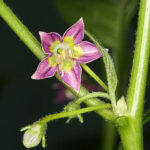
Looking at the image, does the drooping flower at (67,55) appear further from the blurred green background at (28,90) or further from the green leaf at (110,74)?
the blurred green background at (28,90)

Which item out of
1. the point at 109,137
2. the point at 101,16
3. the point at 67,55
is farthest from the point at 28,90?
the point at 67,55

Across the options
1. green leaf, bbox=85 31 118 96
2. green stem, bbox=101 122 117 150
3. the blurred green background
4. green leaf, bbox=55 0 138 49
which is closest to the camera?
green leaf, bbox=85 31 118 96

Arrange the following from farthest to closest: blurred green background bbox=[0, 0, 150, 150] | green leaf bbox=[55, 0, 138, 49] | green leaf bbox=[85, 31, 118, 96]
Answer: blurred green background bbox=[0, 0, 150, 150] < green leaf bbox=[55, 0, 138, 49] < green leaf bbox=[85, 31, 118, 96]

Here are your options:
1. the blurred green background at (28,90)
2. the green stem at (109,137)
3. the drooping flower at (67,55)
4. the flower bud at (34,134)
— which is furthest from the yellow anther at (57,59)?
the blurred green background at (28,90)

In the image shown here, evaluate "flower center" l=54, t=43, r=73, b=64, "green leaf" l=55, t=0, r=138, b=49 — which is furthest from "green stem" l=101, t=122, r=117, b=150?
"flower center" l=54, t=43, r=73, b=64

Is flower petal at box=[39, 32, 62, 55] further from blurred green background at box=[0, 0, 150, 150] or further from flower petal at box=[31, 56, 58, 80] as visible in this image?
blurred green background at box=[0, 0, 150, 150]

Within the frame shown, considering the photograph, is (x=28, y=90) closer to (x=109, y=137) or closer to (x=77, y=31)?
(x=109, y=137)
